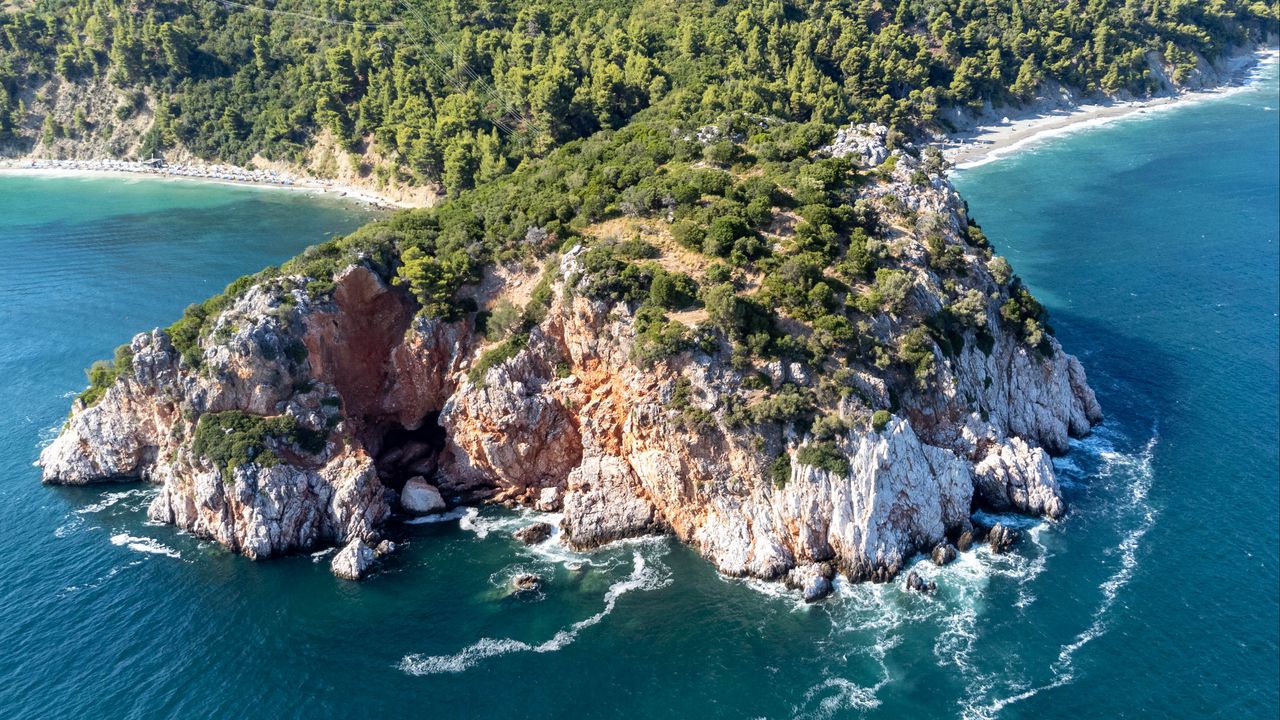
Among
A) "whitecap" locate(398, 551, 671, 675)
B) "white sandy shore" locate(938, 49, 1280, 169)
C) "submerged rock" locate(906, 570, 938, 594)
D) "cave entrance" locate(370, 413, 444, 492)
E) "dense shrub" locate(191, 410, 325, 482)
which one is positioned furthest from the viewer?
"white sandy shore" locate(938, 49, 1280, 169)

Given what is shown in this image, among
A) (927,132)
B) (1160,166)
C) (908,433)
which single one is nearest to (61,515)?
(908,433)

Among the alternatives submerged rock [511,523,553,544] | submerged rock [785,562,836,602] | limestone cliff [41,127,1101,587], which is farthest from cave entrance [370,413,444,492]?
submerged rock [785,562,836,602]

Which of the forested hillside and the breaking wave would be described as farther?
the forested hillside

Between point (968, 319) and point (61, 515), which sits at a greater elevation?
point (968, 319)

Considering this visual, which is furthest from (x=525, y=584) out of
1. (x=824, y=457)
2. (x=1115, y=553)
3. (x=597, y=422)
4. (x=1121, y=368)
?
(x=1121, y=368)

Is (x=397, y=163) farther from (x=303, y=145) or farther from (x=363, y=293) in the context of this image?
(x=363, y=293)

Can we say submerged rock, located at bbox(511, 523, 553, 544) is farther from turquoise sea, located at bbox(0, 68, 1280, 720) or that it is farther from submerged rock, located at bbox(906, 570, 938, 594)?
submerged rock, located at bbox(906, 570, 938, 594)
